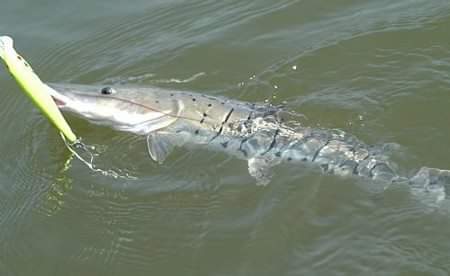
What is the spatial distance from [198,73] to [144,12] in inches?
57.4

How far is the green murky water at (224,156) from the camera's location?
544 centimetres

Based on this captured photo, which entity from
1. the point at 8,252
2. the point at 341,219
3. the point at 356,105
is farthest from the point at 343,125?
the point at 8,252

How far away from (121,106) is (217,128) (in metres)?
0.89

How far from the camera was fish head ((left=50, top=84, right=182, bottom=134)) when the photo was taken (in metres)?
6.46

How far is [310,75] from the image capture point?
736 cm

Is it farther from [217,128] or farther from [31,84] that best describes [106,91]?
[217,128]

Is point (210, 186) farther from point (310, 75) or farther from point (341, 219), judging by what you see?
point (310, 75)

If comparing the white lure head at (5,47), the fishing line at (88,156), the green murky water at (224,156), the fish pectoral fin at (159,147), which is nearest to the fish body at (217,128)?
the fish pectoral fin at (159,147)

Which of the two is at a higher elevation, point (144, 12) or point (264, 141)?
point (144, 12)

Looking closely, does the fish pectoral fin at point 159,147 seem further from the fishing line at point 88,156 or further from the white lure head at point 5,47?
the white lure head at point 5,47

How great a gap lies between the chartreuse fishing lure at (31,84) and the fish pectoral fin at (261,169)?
1672 mm

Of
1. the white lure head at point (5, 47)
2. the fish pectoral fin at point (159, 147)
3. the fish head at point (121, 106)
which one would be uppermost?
the white lure head at point (5, 47)

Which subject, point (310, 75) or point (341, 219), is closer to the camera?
point (341, 219)

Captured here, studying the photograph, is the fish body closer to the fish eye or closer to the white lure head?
the fish eye
